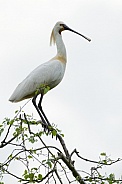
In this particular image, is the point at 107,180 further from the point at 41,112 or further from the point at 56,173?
the point at 41,112

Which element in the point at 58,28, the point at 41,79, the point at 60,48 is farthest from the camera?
the point at 58,28

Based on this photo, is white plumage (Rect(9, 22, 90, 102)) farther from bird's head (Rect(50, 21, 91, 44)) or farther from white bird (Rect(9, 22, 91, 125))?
bird's head (Rect(50, 21, 91, 44))

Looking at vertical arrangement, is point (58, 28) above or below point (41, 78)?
above

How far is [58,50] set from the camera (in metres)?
13.1

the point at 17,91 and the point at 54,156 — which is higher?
the point at 17,91

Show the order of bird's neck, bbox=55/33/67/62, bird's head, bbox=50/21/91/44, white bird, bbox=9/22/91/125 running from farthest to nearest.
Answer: bird's head, bbox=50/21/91/44, bird's neck, bbox=55/33/67/62, white bird, bbox=9/22/91/125

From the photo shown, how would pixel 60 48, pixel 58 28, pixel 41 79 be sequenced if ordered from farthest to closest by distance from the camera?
pixel 58 28
pixel 60 48
pixel 41 79

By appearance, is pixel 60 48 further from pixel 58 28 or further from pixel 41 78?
pixel 41 78

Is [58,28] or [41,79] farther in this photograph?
[58,28]

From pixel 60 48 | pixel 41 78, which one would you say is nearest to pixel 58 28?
pixel 60 48

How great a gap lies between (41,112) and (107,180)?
5404 mm

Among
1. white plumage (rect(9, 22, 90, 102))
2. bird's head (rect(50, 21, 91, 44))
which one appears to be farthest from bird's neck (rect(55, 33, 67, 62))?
bird's head (rect(50, 21, 91, 44))

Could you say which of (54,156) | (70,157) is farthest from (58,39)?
(54,156)

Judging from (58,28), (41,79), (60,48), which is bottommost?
(41,79)
